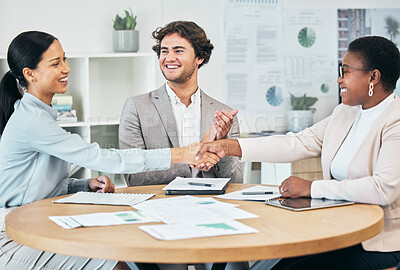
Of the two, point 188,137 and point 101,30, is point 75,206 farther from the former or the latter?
point 101,30

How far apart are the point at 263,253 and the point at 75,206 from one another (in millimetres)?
855

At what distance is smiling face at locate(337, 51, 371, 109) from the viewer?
88.4 inches

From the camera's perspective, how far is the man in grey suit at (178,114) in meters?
2.88

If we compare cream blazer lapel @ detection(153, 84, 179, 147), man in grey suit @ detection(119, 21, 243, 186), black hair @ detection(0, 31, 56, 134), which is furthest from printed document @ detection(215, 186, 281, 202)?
black hair @ detection(0, 31, 56, 134)

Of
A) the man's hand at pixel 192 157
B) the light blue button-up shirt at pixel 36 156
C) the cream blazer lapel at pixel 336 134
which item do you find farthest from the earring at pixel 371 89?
the light blue button-up shirt at pixel 36 156

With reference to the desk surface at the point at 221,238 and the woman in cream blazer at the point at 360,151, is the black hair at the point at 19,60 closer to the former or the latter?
the desk surface at the point at 221,238

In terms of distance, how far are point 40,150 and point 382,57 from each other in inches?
55.9

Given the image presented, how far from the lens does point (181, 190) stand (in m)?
2.26

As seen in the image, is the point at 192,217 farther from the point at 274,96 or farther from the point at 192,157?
Answer: the point at 274,96

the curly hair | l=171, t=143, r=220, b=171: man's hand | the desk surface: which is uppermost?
the curly hair

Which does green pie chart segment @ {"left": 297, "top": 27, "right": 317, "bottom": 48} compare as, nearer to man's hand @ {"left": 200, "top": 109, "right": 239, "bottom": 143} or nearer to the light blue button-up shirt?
man's hand @ {"left": 200, "top": 109, "right": 239, "bottom": 143}

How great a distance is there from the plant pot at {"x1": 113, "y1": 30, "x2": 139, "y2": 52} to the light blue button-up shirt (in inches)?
70.9

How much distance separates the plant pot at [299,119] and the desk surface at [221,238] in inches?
99.7

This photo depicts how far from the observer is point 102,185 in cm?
243
